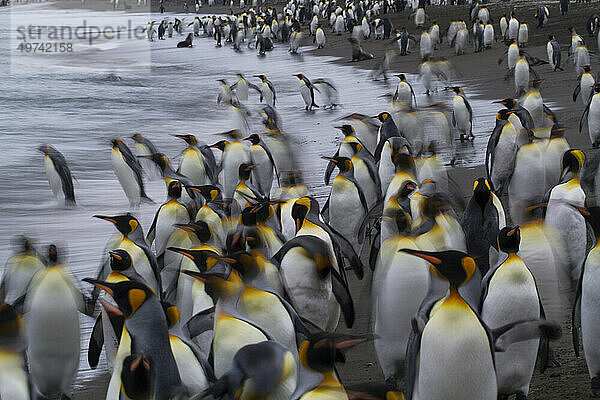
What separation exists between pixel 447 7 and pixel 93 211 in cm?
2224

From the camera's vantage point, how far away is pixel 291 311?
10.7ft

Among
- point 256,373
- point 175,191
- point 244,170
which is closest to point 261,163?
point 244,170

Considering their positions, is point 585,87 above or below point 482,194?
above

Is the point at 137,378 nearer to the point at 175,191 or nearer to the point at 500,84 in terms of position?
the point at 175,191

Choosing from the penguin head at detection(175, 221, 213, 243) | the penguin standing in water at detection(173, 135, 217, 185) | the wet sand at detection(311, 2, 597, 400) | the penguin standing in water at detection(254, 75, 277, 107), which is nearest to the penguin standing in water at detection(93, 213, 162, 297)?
the penguin head at detection(175, 221, 213, 243)

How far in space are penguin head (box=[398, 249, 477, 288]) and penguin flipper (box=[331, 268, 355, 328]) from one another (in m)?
1.03

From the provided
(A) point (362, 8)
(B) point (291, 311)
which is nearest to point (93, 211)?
(B) point (291, 311)

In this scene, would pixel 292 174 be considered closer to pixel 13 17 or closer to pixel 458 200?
pixel 458 200

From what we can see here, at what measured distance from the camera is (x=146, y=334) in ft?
8.52

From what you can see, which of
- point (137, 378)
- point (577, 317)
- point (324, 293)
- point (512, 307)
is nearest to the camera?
point (137, 378)

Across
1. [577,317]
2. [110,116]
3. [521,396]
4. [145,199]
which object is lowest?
[110,116]

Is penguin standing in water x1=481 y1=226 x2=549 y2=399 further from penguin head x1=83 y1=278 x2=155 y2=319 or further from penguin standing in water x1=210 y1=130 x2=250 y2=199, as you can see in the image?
penguin standing in water x1=210 y1=130 x2=250 y2=199

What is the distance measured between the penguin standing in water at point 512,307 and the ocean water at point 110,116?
188 cm

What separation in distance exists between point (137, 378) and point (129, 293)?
35cm
